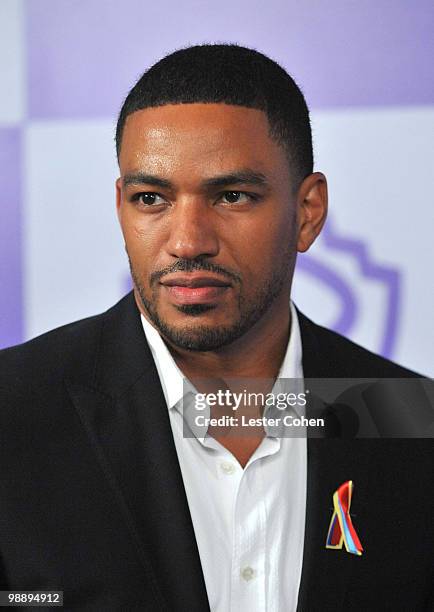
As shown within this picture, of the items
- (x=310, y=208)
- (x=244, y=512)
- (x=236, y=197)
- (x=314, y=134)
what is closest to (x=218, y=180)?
(x=236, y=197)

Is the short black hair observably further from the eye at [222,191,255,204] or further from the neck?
the neck

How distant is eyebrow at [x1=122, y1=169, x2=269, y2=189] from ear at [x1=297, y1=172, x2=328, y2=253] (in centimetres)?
19

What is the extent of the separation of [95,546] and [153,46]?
1.34 meters

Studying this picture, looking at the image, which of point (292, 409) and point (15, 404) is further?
point (292, 409)

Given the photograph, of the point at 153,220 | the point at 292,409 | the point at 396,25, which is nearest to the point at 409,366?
the point at 292,409

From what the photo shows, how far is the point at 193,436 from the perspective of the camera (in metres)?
1.76

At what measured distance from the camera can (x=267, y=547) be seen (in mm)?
1689

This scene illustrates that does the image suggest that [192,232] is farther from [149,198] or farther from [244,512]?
[244,512]

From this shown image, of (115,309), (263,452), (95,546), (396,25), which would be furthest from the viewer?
(396,25)

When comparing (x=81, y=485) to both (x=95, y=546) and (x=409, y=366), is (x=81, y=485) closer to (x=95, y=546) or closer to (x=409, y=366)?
(x=95, y=546)

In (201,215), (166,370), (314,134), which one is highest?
(314,134)

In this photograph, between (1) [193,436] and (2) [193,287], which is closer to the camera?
(2) [193,287]

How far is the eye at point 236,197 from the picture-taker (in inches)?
66.5

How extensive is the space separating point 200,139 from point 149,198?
14cm
